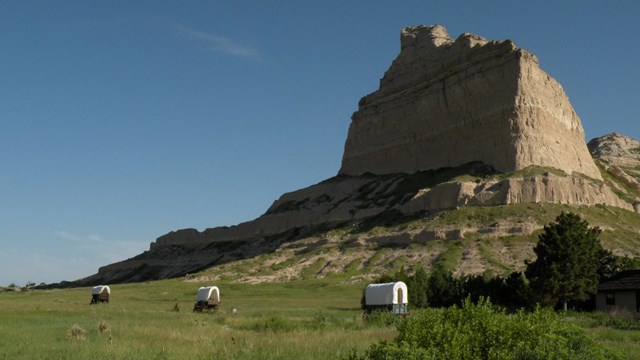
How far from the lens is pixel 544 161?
103438 mm

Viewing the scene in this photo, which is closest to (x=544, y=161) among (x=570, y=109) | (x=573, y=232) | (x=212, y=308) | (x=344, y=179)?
(x=570, y=109)

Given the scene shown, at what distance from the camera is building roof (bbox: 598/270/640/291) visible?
139 feet

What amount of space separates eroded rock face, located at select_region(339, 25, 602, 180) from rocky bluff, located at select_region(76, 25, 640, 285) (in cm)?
24

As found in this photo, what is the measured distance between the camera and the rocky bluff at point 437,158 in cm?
9850

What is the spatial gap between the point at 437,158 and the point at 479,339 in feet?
366

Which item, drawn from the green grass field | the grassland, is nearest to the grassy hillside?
the green grass field

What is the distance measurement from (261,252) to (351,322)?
283ft

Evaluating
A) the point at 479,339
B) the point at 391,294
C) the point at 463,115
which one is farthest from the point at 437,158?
the point at 479,339

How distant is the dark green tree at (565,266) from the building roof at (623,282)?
0.77 meters

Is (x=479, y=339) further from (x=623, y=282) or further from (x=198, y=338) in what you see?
(x=623, y=282)

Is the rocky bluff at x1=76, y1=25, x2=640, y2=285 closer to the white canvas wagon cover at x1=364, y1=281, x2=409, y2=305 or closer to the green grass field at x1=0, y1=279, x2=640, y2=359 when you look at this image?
the white canvas wagon cover at x1=364, y1=281, x2=409, y2=305

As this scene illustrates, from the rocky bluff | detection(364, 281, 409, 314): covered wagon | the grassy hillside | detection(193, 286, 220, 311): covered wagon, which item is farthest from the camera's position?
the rocky bluff

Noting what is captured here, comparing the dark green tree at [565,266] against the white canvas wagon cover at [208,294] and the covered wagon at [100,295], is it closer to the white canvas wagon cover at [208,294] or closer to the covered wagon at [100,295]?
the white canvas wagon cover at [208,294]

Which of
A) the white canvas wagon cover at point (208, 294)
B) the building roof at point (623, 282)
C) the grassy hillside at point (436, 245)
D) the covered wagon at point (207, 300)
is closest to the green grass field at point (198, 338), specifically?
the building roof at point (623, 282)
